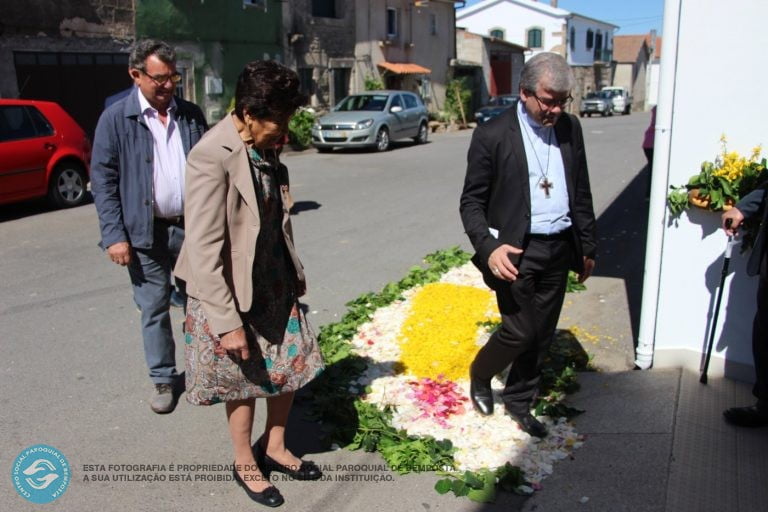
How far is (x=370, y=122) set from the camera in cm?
1844

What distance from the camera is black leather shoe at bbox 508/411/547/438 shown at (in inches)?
144

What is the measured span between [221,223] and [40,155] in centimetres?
840

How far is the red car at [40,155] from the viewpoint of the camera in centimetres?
960

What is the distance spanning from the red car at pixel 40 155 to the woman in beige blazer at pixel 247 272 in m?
7.81

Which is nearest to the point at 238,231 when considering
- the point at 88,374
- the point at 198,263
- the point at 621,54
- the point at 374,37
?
the point at 198,263

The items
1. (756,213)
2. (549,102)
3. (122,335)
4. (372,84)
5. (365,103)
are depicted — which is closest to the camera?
(549,102)

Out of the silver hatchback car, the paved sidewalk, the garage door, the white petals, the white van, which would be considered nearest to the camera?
the paved sidewalk

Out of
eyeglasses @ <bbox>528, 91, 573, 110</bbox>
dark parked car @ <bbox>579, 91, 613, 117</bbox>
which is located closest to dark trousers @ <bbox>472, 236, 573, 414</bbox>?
eyeglasses @ <bbox>528, 91, 573, 110</bbox>

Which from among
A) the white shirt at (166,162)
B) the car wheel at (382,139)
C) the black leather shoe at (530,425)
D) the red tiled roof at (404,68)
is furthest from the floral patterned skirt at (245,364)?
the red tiled roof at (404,68)

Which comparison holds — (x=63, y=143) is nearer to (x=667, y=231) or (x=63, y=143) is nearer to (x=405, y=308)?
(x=405, y=308)

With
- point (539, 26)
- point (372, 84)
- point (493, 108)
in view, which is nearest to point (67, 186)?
point (372, 84)

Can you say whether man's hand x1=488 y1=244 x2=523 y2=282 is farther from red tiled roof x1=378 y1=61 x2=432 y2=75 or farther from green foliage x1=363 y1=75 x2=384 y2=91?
red tiled roof x1=378 y1=61 x2=432 y2=75

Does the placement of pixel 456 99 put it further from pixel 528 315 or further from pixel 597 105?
pixel 528 315

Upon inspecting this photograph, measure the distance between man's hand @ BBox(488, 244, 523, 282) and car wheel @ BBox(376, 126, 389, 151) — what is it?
1569cm
